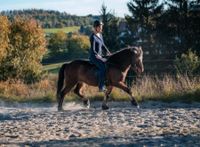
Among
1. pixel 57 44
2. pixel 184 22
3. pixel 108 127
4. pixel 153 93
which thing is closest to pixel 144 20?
pixel 184 22

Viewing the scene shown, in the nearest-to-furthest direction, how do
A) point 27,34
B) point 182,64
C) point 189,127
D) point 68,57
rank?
1. point 189,127
2. point 182,64
3. point 27,34
4. point 68,57

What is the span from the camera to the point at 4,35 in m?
46.9

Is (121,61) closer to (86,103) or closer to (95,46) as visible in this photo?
(95,46)

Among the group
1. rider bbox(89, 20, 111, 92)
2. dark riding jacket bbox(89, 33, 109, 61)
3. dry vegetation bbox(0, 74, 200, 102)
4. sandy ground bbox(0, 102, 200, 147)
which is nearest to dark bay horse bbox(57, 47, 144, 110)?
rider bbox(89, 20, 111, 92)

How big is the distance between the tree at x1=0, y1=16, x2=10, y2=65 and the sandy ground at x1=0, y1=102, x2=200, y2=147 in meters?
30.5

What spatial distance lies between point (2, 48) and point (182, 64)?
81.7 ft

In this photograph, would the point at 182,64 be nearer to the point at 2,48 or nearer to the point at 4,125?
the point at 4,125

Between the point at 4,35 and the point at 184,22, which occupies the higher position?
the point at 184,22

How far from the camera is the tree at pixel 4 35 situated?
44.5 m

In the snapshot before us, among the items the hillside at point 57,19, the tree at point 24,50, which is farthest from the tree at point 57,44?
the tree at point 24,50

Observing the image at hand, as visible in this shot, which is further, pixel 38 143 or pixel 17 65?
pixel 17 65

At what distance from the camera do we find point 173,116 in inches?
483

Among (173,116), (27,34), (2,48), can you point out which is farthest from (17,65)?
(173,116)

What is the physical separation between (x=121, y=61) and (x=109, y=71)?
48 cm
